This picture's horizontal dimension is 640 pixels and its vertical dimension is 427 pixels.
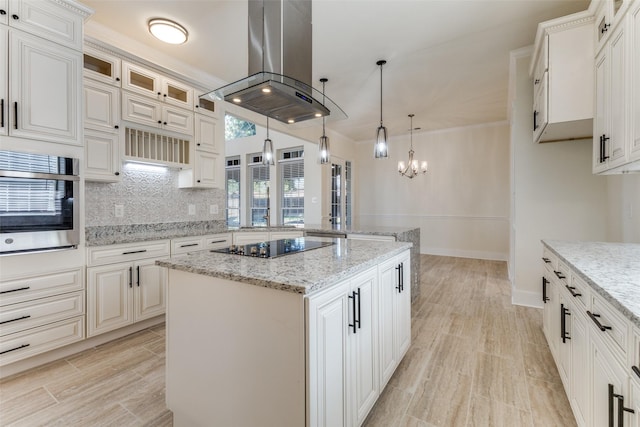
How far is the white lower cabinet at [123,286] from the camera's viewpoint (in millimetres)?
2410

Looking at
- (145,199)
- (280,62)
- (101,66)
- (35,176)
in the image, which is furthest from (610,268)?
(101,66)

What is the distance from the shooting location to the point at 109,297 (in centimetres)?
250

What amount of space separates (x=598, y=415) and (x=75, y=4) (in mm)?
4016

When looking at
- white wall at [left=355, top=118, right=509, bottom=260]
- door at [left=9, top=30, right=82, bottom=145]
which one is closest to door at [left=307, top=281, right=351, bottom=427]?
door at [left=9, top=30, right=82, bottom=145]

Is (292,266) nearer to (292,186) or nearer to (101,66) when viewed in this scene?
(101,66)

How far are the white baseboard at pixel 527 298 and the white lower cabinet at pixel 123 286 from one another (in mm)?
3725

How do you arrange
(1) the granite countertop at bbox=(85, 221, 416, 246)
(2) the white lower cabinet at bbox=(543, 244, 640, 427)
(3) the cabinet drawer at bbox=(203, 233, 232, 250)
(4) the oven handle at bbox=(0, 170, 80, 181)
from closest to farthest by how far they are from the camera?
(2) the white lower cabinet at bbox=(543, 244, 640, 427) < (4) the oven handle at bbox=(0, 170, 80, 181) < (1) the granite countertop at bbox=(85, 221, 416, 246) < (3) the cabinet drawer at bbox=(203, 233, 232, 250)

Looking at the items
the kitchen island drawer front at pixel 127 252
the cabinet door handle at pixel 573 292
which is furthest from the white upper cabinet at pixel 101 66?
the cabinet door handle at pixel 573 292

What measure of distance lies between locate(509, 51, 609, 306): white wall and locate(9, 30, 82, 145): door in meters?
4.32

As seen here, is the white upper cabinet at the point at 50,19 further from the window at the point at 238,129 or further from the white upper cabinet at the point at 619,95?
the window at the point at 238,129

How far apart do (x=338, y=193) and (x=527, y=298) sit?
14.2ft

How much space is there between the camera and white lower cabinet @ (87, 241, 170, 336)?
2.41 metres

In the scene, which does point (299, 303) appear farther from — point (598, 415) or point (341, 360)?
point (598, 415)

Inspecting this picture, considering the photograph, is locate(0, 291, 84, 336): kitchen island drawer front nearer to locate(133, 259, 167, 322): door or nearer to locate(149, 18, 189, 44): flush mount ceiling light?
locate(133, 259, 167, 322): door
